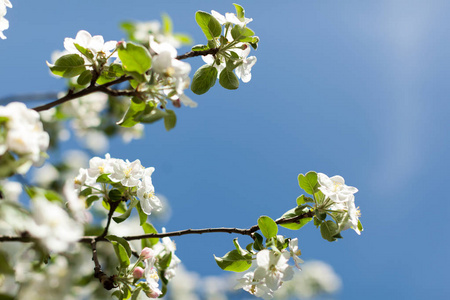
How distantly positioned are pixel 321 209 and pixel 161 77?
83cm

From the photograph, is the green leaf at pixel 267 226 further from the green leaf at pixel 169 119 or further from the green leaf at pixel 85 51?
the green leaf at pixel 85 51

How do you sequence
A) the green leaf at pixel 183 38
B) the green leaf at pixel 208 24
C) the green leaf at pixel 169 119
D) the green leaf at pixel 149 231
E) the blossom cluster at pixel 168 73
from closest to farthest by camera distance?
the blossom cluster at pixel 168 73 < the green leaf at pixel 169 119 < the green leaf at pixel 208 24 < the green leaf at pixel 149 231 < the green leaf at pixel 183 38

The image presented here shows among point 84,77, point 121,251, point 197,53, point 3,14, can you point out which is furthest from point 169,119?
point 3,14

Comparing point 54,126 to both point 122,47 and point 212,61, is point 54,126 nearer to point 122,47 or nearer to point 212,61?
point 212,61

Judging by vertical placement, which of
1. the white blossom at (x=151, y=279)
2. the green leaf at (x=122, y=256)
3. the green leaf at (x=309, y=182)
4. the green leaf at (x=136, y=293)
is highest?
the green leaf at (x=309, y=182)

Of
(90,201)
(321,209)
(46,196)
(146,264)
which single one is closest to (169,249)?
(146,264)

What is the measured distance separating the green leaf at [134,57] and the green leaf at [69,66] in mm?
369

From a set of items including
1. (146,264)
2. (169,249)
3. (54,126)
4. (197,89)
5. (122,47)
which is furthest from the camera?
(54,126)

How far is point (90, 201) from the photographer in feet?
5.32

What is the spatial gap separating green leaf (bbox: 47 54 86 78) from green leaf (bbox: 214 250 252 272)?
3.06ft

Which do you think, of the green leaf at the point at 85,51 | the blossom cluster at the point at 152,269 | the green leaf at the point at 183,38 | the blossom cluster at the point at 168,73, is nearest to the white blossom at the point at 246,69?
the blossom cluster at the point at 168,73

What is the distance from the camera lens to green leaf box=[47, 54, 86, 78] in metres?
1.43

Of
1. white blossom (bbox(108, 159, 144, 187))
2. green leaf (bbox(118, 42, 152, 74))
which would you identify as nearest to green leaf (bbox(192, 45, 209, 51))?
green leaf (bbox(118, 42, 152, 74))

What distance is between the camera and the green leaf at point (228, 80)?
161 cm
